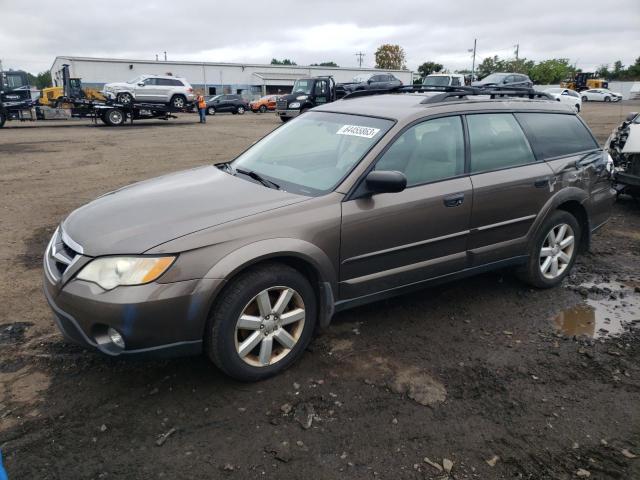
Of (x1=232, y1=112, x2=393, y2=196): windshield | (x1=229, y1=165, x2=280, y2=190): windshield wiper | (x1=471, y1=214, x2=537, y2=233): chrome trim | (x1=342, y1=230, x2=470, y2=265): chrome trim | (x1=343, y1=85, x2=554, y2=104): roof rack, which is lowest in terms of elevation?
(x1=342, y1=230, x2=470, y2=265): chrome trim

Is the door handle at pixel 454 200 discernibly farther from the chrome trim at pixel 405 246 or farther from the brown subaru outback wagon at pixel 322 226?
the chrome trim at pixel 405 246

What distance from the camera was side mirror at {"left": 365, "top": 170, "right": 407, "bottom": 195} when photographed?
3166 mm

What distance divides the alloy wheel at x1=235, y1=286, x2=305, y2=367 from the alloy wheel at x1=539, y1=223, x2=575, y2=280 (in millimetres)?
2500

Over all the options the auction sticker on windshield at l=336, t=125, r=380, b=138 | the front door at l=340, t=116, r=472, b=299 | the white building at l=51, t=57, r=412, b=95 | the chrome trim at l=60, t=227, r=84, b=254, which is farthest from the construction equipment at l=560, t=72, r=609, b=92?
the chrome trim at l=60, t=227, r=84, b=254

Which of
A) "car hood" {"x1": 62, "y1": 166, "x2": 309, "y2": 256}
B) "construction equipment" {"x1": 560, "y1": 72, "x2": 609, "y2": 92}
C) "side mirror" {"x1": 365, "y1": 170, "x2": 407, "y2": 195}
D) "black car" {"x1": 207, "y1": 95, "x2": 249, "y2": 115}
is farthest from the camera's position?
"construction equipment" {"x1": 560, "y1": 72, "x2": 609, "y2": 92}

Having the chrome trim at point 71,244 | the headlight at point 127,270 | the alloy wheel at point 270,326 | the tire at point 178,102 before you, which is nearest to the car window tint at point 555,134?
the alloy wheel at point 270,326

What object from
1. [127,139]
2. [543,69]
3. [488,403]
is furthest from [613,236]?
[543,69]

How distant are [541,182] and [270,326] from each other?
2645 millimetres

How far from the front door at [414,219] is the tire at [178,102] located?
2502 centimetres

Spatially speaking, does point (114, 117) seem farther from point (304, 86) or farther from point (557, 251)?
point (557, 251)

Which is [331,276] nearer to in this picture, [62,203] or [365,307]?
[365,307]

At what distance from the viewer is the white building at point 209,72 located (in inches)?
1847

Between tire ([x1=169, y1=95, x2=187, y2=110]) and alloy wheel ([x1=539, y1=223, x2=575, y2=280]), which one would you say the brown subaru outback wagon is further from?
tire ([x1=169, y1=95, x2=187, y2=110])

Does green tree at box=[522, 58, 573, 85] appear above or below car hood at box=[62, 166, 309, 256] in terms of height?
above
